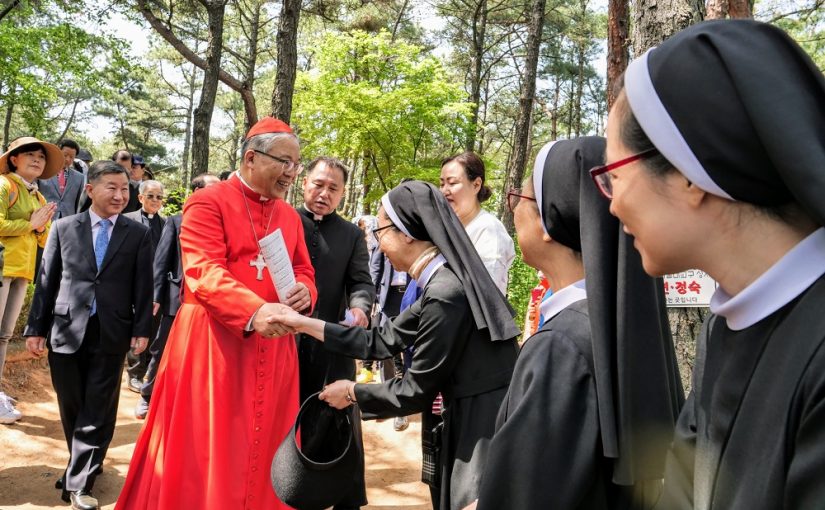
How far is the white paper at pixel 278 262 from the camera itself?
3.52m

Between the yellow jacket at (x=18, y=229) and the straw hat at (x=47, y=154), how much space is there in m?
0.13

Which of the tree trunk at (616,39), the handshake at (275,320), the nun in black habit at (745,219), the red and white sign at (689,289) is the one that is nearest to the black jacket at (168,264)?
the handshake at (275,320)

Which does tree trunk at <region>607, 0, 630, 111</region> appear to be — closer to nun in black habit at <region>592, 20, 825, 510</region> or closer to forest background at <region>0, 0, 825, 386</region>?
forest background at <region>0, 0, 825, 386</region>

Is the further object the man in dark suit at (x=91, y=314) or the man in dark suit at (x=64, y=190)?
the man in dark suit at (x=64, y=190)

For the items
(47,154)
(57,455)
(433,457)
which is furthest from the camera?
(47,154)

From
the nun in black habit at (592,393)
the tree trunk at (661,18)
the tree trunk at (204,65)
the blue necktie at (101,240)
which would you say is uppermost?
the tree trunk at (204,65)

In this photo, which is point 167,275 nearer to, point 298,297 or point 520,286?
point 298,297

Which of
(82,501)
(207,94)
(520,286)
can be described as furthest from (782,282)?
(207,94)

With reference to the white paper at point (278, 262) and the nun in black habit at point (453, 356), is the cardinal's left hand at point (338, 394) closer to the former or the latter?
the nun in black habit at point (453, 356)

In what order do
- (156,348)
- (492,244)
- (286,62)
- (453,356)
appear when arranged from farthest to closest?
(286,62)
(156,348)
(492,244)
(453,356)

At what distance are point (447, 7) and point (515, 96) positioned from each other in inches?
342

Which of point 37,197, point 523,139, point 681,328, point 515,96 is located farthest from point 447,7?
point 681,328

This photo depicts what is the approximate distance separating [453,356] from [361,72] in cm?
1739

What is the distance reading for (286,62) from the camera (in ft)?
26.0
